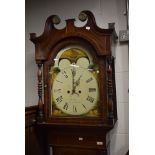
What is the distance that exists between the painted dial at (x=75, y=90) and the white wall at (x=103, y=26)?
32 cm

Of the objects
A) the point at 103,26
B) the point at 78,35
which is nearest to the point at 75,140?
the point at 78,35

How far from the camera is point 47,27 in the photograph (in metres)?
1.76

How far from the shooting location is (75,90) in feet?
5.66

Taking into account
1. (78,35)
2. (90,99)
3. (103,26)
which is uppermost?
(103,26)

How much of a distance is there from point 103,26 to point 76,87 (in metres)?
0.62

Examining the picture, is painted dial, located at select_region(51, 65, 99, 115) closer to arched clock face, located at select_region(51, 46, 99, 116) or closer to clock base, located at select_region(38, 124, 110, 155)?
arched clock face, located at select_region(51, 46, 99, 116)

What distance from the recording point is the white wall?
1.88 meters

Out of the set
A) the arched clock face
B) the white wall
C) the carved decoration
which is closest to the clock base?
the arched clock face

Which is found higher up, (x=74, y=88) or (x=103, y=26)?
(x=103, y=26)

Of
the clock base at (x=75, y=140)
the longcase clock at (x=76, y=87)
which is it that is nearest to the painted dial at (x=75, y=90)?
the longcase clock at (x=76, y=87)

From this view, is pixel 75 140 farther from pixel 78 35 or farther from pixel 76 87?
pixel 78 35
